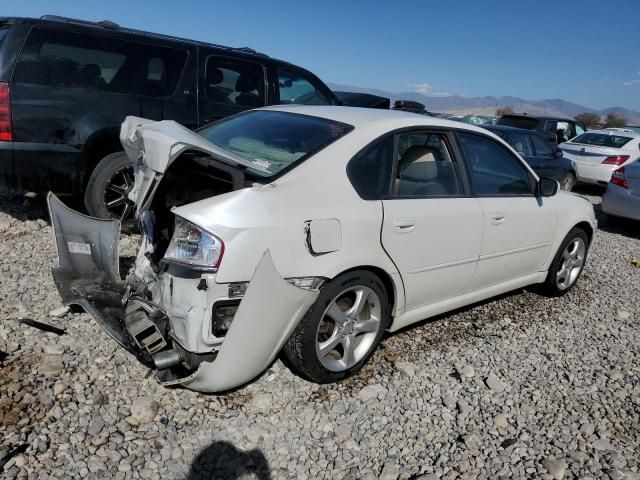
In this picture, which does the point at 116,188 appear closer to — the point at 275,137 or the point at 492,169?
the point at 275,137

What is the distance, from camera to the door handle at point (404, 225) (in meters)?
3.00

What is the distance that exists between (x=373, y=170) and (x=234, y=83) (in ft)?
11.2

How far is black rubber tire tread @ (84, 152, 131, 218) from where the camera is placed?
15.7 ft

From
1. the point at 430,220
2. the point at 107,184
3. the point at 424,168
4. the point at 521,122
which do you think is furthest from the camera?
the point at 521,122

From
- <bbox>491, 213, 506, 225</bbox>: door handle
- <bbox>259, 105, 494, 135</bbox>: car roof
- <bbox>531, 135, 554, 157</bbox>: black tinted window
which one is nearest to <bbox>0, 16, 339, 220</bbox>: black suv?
<bbox>259, 105, 494, 135</bbox>: car roof

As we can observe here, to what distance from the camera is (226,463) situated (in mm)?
2363

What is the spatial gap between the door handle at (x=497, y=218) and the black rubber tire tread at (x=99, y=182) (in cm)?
334

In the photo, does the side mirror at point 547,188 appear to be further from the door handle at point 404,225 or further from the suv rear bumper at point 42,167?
the suv rear bumper at point 42,167

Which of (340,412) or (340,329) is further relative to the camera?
(340,329)

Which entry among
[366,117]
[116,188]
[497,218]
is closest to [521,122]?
[497,218]

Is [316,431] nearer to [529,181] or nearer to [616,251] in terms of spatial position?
[529,181]

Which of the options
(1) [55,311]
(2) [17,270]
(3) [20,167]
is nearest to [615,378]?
(1) [55,311]

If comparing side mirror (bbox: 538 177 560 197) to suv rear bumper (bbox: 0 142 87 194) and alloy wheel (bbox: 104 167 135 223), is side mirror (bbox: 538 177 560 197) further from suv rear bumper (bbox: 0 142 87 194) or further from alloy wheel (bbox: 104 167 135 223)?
suv rear bumper (bbox: 0 142 87 194)

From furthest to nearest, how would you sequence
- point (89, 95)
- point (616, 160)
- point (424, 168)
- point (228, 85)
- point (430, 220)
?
point (616, 160) → point (228, 85) → point (89, 95) → point (424, 168) → point (430, 220)
